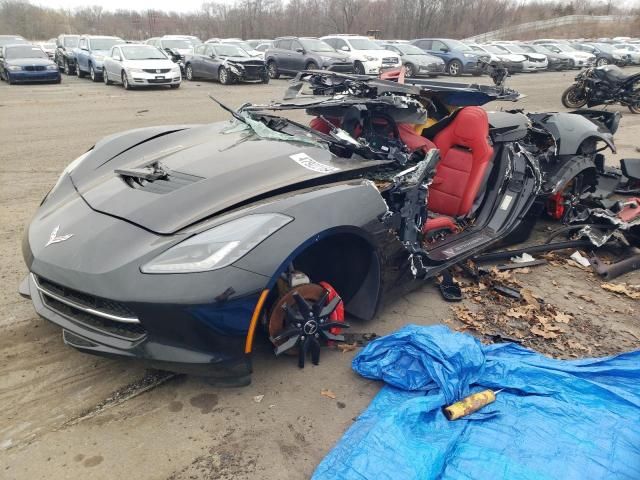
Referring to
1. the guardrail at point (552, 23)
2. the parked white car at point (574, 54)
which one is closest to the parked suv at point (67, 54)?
the parked white car at point (574, 54)

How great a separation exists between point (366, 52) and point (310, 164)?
18.2 meters

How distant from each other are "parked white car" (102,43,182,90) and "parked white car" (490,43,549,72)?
1860 cm

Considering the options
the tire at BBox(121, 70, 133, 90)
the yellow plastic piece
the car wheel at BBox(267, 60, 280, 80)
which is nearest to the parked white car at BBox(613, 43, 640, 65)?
the car wheel at BBox(267, 60, 280, 80)

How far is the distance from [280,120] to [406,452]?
2.50m

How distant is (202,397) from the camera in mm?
2584

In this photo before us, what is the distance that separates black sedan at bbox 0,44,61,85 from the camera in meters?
16.5

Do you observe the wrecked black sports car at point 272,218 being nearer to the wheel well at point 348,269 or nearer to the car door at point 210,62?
the wheel well at point 348,269

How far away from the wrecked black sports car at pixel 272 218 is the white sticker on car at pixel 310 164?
0.02 metres

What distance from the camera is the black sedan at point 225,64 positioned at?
17281 mm

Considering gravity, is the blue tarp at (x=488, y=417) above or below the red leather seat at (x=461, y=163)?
below

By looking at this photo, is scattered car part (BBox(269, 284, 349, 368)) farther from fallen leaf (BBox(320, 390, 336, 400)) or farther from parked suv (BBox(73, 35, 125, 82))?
parked suv (BBox(73, 35, 125, 82))

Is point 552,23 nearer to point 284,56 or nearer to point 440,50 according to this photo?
point 440,50

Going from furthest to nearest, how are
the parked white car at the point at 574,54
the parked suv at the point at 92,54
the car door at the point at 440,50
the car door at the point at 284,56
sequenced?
the parked white car at the point at 574,54
the car door at the point at 440,50
the car door at the point at 284,56
the parked suv at the point at 92,54

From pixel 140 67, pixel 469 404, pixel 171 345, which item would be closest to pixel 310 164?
pixel 171 345
